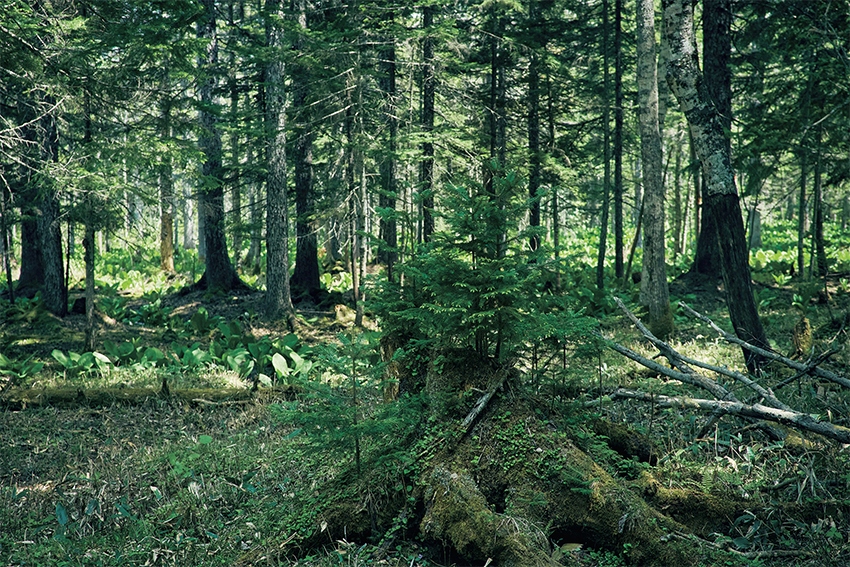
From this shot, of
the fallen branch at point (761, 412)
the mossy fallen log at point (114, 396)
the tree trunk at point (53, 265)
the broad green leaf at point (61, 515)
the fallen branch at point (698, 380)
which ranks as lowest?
the broad green leaf at point (61, 515)

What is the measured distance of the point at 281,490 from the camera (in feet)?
13.9

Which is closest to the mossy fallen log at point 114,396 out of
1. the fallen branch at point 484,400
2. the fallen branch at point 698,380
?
the fallen branch at point 484,400

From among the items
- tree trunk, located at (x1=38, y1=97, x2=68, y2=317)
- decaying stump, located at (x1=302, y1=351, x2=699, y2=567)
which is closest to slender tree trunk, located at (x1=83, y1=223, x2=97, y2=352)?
tree trunk, located at (x1=38, y1=97, x2=68, y2=317)

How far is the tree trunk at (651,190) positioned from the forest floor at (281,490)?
127 inches

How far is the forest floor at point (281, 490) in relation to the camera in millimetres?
3279

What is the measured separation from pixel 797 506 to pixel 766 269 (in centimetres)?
1266

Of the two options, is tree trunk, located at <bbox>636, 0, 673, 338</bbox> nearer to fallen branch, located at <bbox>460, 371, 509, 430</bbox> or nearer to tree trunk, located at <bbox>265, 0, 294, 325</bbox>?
fallen branch, located at <bbox>460, 371, 509, 430</bbox>

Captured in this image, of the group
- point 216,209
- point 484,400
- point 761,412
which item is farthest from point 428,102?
point 761,412

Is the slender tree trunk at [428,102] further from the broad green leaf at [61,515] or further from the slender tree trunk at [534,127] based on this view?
the broad green leaf at [61,515]

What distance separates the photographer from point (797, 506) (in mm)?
3344

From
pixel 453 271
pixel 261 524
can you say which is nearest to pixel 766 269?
pixel 453 271

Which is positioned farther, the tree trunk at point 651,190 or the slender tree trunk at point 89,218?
the tree trunk at point 651,190

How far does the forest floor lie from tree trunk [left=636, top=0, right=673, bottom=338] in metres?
3.23

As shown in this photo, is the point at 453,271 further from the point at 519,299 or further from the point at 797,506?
the point at 797,506
